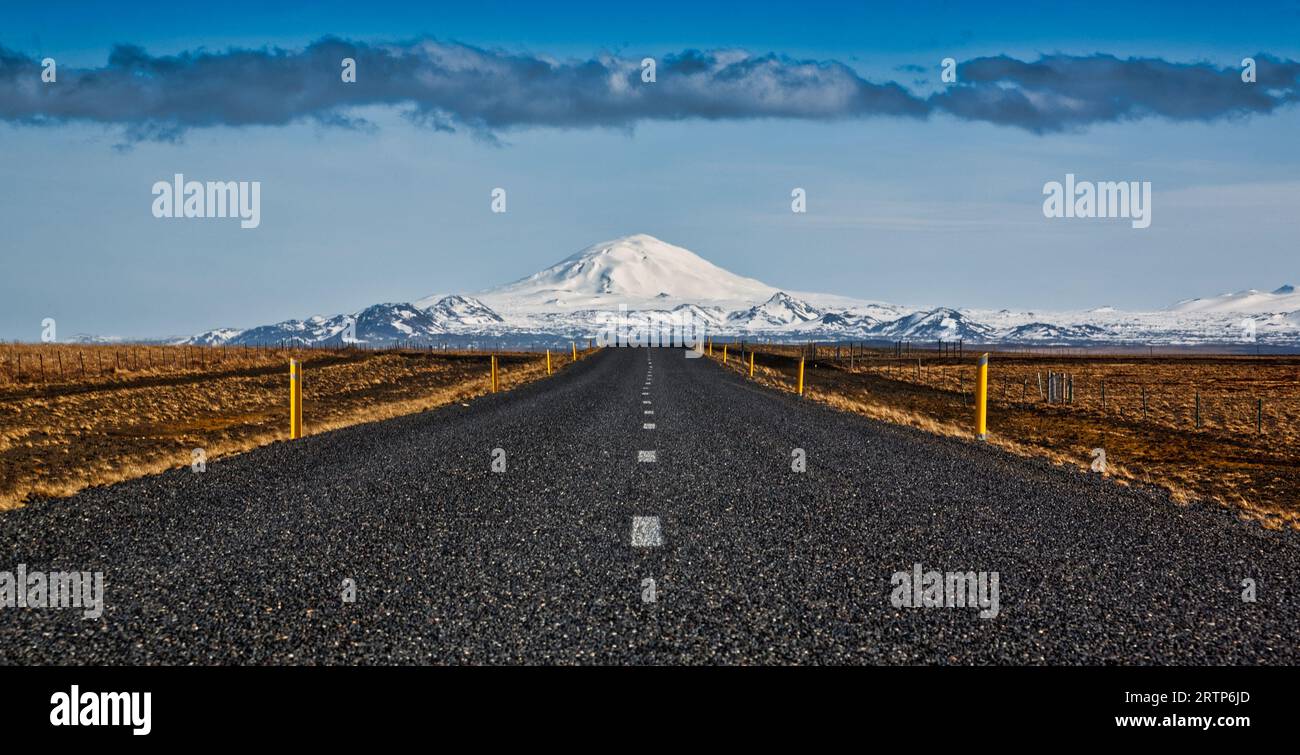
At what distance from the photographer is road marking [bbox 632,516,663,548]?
9102 millimetres

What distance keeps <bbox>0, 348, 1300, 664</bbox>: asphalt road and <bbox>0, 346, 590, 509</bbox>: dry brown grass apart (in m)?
3.87

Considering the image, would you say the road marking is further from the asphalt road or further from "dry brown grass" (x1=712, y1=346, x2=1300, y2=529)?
"dry brown grass" (x1=712, y1=346, x2=1300, y2=529)

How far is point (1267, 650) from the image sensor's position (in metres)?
6.30

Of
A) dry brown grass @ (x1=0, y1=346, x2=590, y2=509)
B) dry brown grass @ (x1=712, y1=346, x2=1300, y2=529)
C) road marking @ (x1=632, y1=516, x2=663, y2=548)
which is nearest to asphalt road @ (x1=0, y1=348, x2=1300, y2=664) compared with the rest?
road marking @ (x1=632, y1=516, x2=663, y2=548)

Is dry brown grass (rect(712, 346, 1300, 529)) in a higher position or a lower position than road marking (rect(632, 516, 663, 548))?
lower

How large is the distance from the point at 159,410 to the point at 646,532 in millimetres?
29590

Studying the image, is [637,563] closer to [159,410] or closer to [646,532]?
[646,532]
